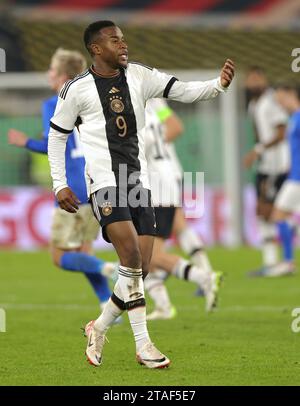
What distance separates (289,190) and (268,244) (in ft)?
3.21

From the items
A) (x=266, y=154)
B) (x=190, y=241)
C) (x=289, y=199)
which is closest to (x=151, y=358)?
(x=190, y=241)

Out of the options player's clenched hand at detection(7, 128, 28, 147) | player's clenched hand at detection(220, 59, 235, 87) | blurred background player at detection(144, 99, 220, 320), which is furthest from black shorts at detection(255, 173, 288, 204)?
player's clenched hand at detection(220, 59, 235, 87)

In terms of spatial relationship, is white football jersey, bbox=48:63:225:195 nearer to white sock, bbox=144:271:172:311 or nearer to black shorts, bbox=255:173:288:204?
white sock, bbox=144:271:172:311

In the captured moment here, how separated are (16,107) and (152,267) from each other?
10.0 m

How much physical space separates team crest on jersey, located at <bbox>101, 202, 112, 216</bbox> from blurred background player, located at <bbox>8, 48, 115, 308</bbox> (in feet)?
7.09

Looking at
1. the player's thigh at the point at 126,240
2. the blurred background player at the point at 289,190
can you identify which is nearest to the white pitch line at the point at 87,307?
the blurred background player at the point at 289,190

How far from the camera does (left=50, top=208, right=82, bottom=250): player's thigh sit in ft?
31.2

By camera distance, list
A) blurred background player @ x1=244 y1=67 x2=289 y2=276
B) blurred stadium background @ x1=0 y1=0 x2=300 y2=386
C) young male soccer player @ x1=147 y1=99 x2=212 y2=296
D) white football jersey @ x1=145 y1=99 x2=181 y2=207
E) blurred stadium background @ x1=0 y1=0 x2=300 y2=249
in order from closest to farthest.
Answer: blurred stadium background @ x1=0 y1=0 x2=300 y2=386 < white football jersey @ x1=145 y1=99 x2=181 y2=207 < young male soccer player @ x1=147 y1=99 x2=212 y2=296 < blurred background player @ x1=244 y1=67 x2=289 y2=276 < blurred stadium background @ x1=0 y1=0 x2=300 y2=249

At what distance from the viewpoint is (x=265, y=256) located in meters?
14.6

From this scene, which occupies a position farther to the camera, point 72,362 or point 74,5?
point 74,5

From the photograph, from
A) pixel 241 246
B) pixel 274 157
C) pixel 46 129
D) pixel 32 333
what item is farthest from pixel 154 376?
pixel 241 246

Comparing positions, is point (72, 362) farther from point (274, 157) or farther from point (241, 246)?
point (241, 246)

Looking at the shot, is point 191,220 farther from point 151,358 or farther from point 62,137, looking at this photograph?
point 151,358

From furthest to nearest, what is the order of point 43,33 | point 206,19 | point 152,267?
point 206,19 < point 43,33 < point 152,267
